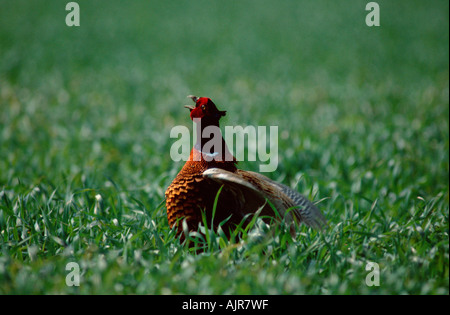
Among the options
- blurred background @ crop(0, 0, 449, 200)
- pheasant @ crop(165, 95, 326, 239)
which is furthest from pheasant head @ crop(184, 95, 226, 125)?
blurred background @ crop(0, 0, 449, 200)

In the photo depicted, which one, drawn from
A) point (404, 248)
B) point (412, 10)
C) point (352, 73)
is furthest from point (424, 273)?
point (412, 10)

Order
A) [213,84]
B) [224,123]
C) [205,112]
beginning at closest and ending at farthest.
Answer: [205,112], [224,123], [213,84]

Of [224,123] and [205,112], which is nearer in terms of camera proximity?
[205,112]

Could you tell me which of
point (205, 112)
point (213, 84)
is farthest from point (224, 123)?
point (205, 112)

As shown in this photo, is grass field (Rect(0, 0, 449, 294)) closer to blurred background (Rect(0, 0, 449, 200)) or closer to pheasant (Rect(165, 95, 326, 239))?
blurred background (Rect(0, 0, 449, 200))

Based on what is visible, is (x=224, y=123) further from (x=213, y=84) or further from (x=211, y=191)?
(x=211, y=191)
